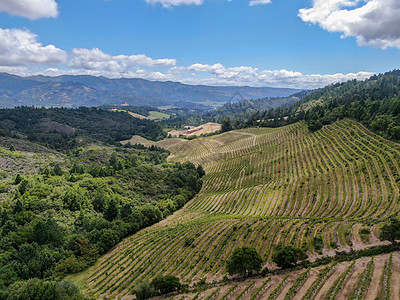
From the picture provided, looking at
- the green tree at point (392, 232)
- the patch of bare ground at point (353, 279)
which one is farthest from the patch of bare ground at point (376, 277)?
the green tree at point (392, 232)

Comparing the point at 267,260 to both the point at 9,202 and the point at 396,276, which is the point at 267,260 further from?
the point at 9,202

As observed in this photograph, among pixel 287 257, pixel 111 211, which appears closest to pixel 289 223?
pixel 287 257

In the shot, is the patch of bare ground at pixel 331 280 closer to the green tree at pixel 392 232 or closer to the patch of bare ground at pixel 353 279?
the patch of bare ground at pixel 353 279

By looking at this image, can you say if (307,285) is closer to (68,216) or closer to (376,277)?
(376,277)

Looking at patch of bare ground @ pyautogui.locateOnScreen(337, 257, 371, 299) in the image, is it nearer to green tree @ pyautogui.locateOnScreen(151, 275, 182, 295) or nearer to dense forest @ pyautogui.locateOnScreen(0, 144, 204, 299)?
green tree @ pyautogui.locateOnScreen(151, 275, 182, 295)

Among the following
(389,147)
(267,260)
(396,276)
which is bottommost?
(267,260)

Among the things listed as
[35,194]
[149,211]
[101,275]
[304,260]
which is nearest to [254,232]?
[304,260]
